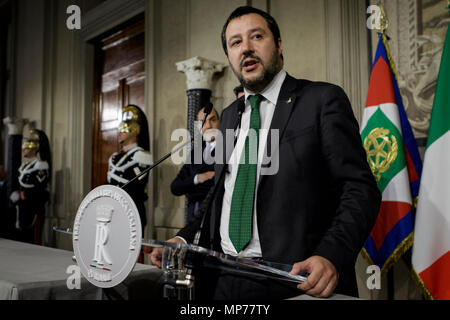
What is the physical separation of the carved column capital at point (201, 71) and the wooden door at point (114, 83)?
5.23 ft

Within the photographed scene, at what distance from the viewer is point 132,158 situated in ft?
11.5

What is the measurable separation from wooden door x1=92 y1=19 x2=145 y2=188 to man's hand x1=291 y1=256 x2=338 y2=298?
453 centimetres

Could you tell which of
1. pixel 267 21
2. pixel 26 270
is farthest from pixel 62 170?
pixel 267 21

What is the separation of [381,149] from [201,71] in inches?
77.0

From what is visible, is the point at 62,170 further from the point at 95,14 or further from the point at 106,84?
the point at 95,14

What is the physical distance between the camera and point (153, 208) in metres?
4.43

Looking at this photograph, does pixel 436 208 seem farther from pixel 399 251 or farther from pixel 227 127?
pixel 227 127

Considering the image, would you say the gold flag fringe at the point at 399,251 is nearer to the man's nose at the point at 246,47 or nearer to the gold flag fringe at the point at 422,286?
the gold flag fringe at the point at 422,286

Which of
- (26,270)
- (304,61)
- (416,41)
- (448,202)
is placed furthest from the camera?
(304,61)

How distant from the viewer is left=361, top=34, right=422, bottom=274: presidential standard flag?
82.7 inches

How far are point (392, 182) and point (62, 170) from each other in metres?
5.38
